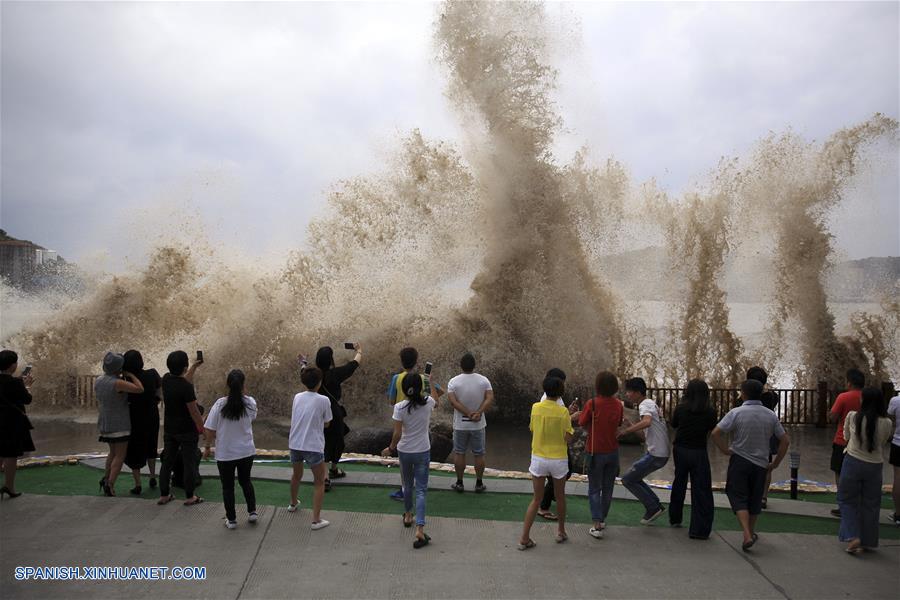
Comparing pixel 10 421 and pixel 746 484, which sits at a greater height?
pixel 10 421

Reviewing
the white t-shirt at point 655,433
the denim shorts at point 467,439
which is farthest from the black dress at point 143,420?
the white t-shirt at point 655,433

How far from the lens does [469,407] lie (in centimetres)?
640

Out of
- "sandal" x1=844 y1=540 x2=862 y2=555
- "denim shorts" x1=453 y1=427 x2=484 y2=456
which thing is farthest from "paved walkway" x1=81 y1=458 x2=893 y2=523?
"sandal" x1=844 y1=540 x2=862 y2=555

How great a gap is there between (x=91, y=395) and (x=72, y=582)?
40.8ft

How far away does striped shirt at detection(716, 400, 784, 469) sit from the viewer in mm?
5254

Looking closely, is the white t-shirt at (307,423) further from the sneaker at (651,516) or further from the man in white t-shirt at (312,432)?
the sneaker at (651,516)

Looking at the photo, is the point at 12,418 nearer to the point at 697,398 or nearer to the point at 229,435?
the point at 229,435

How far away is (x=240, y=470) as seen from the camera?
17.9 ft

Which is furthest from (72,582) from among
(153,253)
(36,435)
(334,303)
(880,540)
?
(153,253)

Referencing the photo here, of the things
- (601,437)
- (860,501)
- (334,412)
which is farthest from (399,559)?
(860,501)

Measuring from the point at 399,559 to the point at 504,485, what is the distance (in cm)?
235

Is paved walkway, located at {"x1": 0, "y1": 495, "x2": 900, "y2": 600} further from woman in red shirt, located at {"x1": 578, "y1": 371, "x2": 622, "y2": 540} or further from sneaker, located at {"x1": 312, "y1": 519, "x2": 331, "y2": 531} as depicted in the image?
woman in red shirt, located at {"x1": 578, "y1": 371, "x2": 622, "y2": 540}

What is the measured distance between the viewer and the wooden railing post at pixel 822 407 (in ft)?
45.2

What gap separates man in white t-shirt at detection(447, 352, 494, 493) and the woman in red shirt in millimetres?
1139
